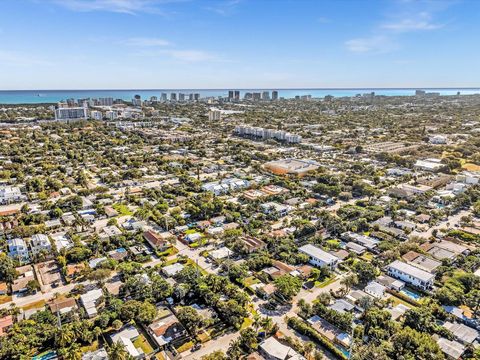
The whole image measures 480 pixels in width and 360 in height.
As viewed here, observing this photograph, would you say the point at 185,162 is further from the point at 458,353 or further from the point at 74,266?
the point at 458,353

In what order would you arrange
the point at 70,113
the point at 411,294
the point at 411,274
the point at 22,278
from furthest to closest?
the point at 70,113 < the point at 411,274 < the point at 22,278 < the point at 411,294

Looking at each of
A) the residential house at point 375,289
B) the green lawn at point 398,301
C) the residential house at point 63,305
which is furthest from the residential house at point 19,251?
the green lawn at point 398,301

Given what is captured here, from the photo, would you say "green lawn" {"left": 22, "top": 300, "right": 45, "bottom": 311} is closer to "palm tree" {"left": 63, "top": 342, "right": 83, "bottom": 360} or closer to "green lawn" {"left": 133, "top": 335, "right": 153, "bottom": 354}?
"palm tree" {"left": 63, "top": 342, "right": 83, "bottom": 360}

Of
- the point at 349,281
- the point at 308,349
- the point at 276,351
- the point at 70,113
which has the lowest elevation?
the point at 276,351

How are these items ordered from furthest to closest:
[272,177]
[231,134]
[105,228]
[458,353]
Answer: [231,134] < [272,177] < [105,228] < [458,353]

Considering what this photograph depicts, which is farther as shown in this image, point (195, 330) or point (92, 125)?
point (92, 125)

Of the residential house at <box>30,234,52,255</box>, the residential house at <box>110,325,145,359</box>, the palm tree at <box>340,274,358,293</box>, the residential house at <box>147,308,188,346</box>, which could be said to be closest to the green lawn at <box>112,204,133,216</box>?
the residential house at <box>30,234,52,255</box>

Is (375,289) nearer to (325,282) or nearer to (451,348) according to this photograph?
(325,282)

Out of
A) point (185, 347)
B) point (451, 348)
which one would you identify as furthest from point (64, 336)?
point (451, 348)

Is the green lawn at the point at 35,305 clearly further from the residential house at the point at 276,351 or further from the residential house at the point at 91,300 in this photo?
the residential house at the point at 276,351

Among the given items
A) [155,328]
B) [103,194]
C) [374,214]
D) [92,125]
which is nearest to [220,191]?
[103,194]

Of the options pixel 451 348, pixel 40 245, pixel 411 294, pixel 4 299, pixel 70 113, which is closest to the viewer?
pixel 451 348
